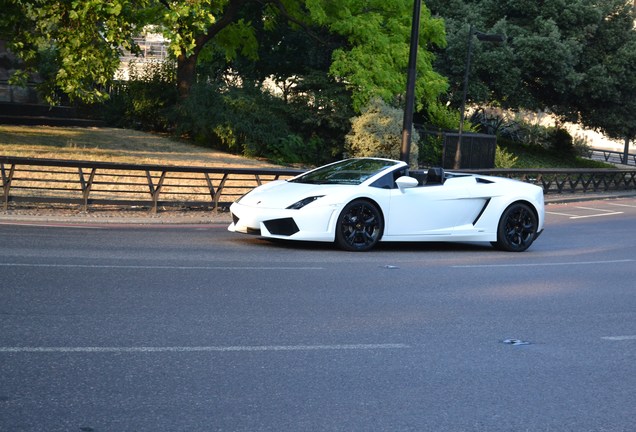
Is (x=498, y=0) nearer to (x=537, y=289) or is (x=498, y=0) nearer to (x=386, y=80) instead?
(x=386, y=80)

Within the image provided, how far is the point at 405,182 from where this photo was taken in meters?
14.8

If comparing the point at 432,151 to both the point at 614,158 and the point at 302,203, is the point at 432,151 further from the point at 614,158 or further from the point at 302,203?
the point at 614,158

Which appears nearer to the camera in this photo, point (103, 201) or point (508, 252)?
point (508, 252)

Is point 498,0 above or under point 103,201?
above

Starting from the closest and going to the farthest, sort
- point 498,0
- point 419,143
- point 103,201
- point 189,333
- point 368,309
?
1. point 189,333
2. point 368,309
3. point 103,201
4. point 419,143
5. point 498,0

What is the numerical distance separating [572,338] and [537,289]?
298 centimetres

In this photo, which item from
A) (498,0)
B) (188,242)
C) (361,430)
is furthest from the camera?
(498,0)

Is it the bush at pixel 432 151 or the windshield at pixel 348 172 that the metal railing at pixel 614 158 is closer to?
the bush at pixel 432 151

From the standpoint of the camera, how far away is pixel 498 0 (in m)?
49.1

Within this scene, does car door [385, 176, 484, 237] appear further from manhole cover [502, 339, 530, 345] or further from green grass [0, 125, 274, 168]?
green grass [0, 125, 274, 168]

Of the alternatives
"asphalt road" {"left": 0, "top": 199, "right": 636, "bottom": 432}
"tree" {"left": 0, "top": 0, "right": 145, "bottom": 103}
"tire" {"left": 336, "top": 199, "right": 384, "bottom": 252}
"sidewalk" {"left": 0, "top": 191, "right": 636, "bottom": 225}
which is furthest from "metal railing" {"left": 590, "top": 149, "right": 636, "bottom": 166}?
"asphalt road" {"left": 0, "top": 199, "right": 636, "bottom": 432}

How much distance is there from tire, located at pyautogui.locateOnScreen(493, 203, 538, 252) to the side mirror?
174 centimetres

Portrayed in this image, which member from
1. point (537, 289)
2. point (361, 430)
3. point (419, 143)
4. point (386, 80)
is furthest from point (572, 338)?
point (419, 143)

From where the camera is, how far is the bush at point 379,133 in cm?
3384
